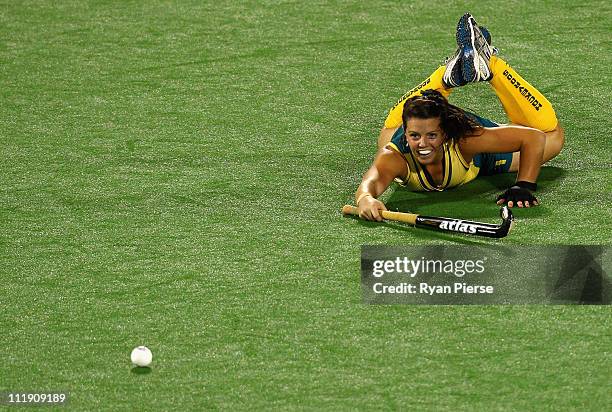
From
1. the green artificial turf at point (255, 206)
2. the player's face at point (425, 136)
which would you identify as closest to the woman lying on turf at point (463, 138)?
the player's face at point (425, 136)

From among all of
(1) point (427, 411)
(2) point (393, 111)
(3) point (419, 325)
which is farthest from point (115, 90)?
(1) point (427, 411)

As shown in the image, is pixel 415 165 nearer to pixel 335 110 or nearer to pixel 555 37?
pixel 335 110

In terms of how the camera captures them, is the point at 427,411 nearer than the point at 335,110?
Yes

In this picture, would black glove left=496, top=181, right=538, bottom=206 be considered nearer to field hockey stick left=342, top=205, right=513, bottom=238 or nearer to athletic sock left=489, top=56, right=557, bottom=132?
field hockey stick left=342, top=205, right=513, bottom=238

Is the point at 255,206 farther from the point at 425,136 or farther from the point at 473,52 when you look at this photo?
the point at 473,52

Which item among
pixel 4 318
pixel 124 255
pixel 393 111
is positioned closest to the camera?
pixel 4 318

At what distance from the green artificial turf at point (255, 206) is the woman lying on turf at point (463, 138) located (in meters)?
0.14

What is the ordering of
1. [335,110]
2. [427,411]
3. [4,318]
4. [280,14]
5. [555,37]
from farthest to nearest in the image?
[280,14] < [555,37] < [335,110] < [4,318] < [427,411]

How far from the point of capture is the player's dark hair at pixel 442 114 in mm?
7004

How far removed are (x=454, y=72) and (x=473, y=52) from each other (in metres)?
0.16

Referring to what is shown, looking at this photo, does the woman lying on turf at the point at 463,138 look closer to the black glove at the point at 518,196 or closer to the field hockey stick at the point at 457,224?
the black glove at the point at 518,196

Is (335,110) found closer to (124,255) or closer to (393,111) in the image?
(393,111)

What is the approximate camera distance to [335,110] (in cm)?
884

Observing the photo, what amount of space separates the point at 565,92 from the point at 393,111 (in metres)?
1.63
